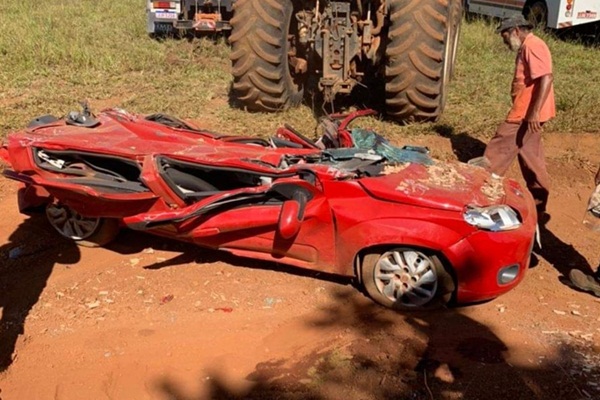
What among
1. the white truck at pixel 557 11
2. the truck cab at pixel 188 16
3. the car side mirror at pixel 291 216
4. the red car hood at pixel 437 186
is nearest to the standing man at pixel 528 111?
the red car hood at pixel 437 186

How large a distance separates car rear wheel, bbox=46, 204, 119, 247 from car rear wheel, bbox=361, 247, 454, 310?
7.02ft

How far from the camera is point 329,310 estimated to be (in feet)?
14.5

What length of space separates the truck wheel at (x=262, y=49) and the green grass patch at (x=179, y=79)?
13.6 inches

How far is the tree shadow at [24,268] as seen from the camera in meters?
4.31

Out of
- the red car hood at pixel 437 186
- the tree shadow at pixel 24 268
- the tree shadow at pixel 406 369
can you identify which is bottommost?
the tree shadow at pixel 24 268

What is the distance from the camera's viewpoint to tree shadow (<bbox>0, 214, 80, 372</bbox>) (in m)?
4.31

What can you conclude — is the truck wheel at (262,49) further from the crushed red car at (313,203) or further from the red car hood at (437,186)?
the red car hood at (437,186)

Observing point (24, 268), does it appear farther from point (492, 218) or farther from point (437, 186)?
point (492, 218)

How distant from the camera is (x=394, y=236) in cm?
412

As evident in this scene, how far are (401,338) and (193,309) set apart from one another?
1416mm

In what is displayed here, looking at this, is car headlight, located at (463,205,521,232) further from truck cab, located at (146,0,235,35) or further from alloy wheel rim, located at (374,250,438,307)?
truck cab, located at (146,0,235,35)

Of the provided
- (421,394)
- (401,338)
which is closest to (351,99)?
(401,338)

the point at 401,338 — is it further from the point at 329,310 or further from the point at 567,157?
the point at 567,157

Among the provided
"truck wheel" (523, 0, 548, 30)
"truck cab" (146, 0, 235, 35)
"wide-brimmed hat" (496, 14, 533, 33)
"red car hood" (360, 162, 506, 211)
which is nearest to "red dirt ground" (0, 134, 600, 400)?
"red car hood" (360, 162, 506, 211)
